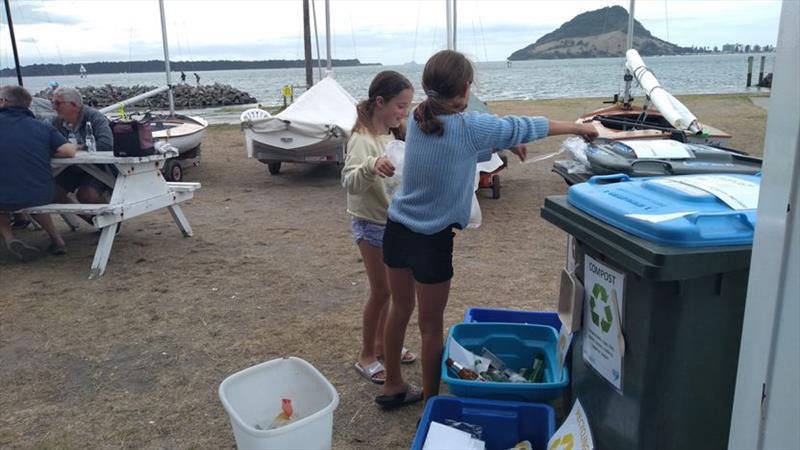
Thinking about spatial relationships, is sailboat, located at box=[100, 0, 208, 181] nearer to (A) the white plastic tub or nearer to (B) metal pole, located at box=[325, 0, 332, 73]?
(B) metal pole, located at box=[325, 0, 332, 73]

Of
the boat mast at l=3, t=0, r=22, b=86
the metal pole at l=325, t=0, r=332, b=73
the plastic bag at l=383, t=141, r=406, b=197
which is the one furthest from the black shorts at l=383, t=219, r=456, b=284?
the metal pole at l=325, t=0, r=332, b=73

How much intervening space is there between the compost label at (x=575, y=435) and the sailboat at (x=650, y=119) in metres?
3.93

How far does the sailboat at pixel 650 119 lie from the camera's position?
6664 mm

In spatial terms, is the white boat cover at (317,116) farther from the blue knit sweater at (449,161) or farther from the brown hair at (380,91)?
the blue knit sweater at (449,161)

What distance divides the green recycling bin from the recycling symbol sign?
13 centimetres

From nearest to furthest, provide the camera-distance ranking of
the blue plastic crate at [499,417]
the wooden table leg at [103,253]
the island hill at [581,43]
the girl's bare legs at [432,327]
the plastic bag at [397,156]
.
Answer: the blue plastic crate at [499,417]
the girl's bare legs at [432,327]
the plastic bag at [397,156]
the wooden table leg at [103,253]
the island hill at [581,43]

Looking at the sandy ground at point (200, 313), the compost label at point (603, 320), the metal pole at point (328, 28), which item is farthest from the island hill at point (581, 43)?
the compost label at point (603, 320)

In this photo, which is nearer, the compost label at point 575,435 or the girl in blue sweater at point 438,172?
the compost label at point 575,435

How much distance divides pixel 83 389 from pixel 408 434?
1779 mm

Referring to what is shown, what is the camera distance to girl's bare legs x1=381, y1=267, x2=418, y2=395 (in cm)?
269

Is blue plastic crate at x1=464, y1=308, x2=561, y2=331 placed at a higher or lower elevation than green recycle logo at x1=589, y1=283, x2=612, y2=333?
lower

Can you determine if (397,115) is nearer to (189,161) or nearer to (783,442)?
(783,442)

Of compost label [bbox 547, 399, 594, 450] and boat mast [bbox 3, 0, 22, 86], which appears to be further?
boat mast [bbox 3, 0, 22, 86]

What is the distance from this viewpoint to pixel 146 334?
393 centimetres
